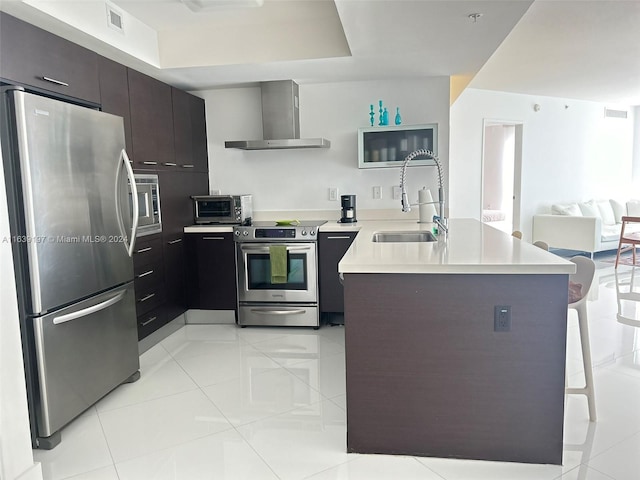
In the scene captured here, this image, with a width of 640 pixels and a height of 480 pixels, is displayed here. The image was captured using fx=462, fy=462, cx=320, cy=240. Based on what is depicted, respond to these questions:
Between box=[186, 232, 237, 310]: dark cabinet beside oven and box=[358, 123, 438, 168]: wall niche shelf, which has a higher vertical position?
box=[358, 123, 438, 168]: wall niche shelf

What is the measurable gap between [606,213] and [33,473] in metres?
8.07

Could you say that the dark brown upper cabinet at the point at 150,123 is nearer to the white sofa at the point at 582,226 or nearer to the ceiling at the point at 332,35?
the ceiling at the point at 332,35

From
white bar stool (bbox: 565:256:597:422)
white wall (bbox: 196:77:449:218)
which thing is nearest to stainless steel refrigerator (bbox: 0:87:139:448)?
white wall (bbox: 196:77:449:218)

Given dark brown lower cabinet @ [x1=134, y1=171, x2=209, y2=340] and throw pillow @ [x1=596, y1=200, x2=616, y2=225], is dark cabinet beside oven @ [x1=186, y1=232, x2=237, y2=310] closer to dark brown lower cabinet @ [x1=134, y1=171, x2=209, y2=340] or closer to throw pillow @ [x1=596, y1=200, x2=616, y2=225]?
dark brown lower cabinet @ [x1=134, y1=171, x2=209, y2=340]

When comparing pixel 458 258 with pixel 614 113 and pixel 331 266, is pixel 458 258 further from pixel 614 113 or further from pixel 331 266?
pixel 614 113

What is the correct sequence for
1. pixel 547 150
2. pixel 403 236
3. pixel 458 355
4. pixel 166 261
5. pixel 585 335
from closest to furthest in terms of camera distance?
1. pixel 458 355
2. pixel 585 335
3. pixel 403 236
4. pixel 166 261
5. pixel 547 150

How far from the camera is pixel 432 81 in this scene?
4238 mm

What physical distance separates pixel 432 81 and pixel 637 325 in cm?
271

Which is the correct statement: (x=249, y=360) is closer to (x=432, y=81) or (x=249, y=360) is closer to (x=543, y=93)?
(x=432, y=81)

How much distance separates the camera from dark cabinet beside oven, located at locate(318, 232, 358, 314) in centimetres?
386

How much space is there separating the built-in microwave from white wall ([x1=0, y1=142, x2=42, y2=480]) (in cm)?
138

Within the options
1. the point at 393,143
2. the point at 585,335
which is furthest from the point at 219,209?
the point at 585,335

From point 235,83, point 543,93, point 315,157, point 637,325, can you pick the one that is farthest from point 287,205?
point 543,93

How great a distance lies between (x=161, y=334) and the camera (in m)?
3.78
